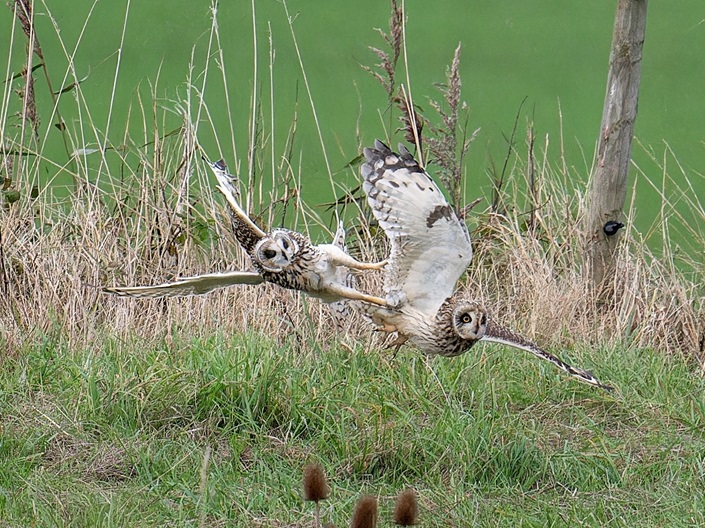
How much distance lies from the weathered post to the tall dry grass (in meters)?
0.08

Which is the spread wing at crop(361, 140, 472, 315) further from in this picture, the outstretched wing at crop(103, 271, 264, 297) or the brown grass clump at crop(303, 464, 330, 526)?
the brown grass clump at crop(303, 464, 330, 526)

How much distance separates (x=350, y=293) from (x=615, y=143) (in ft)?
8.85

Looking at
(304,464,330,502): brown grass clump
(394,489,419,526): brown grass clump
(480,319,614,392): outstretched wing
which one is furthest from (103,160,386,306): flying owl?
(394,489,419,526): brown grass clump

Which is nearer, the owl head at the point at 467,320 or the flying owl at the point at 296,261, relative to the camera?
the flying owl at the point at 296,261

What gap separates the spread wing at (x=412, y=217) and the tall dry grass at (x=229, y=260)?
1.74 metres

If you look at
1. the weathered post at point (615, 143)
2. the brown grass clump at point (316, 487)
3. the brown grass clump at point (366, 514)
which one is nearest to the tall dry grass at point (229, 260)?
the weathered post at point (615, 143)

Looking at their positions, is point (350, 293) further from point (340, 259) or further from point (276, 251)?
point (276, 251)

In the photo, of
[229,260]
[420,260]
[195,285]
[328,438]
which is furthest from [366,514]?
[229,260]

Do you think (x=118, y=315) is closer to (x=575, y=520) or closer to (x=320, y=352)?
(x=320, y=352)

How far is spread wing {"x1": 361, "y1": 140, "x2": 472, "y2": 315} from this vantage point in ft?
7.88

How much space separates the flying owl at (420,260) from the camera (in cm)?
241

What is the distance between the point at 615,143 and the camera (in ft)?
15.7

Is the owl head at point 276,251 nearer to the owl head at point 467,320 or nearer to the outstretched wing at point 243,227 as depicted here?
the outstretched wing at point 243,227

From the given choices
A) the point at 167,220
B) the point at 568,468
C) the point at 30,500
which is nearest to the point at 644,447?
the point at 568,468
